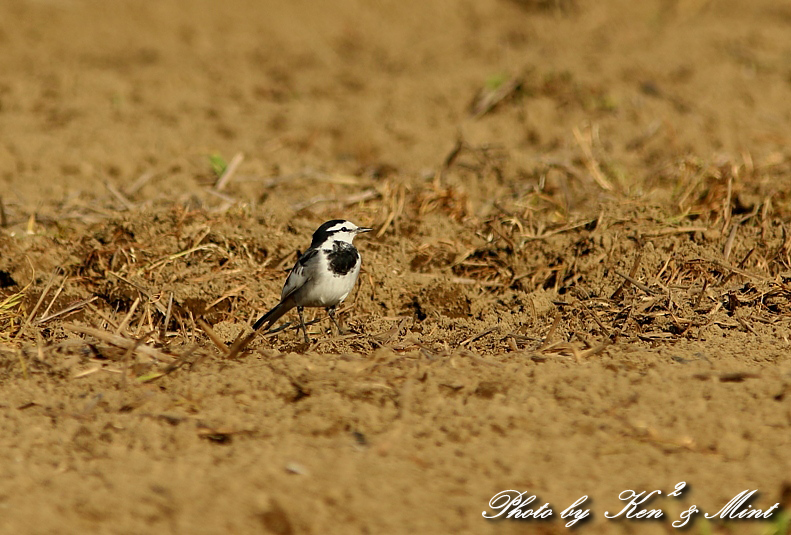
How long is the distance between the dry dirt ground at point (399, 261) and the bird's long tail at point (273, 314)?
5.6 inches

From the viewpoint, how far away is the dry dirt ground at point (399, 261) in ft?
11.1

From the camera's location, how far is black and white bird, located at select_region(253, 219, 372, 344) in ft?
18.9

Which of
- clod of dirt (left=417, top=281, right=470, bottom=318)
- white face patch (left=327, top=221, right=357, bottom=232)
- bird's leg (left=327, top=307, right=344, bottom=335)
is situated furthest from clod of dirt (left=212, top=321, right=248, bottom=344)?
clod of dirt (left=417, top=281, right=470, bottom=318)

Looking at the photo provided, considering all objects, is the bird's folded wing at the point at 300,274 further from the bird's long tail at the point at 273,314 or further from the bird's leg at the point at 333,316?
the bird's leg at the point at 333,316

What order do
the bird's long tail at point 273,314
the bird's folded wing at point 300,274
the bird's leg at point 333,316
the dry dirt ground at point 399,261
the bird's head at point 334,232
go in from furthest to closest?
1. the bird's head at point 334,232
2. the bird's folded wing at point 300,274
3. the bird's long tail at point 273,314
4. the bird's leg at point 333,316
5. the dry dirt ground at point 399,261

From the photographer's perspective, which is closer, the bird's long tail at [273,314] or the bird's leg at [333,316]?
the bird's leg at [333,316]

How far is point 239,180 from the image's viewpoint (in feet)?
25.8

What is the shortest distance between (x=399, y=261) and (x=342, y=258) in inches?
27.3

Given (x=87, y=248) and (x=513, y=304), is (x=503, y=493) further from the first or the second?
(x=87, y=248)

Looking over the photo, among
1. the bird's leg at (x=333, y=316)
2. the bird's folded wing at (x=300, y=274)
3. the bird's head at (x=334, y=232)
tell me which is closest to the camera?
the bird's leg at (x=333, y=316)

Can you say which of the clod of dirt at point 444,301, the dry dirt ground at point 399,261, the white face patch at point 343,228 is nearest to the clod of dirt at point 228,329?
the dry dirt ground at point 399,261

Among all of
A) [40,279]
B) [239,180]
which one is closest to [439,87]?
[239,180]

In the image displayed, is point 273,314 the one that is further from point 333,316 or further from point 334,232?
point 334,232

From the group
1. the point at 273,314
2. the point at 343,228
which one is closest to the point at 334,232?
the point at 343,228
